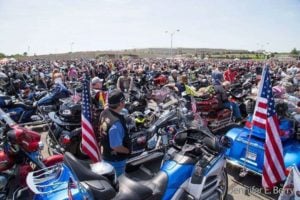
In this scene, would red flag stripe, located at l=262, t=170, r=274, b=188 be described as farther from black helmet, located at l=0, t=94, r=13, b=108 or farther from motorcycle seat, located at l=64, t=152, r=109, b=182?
black helmet, located at l=0, t=94, r=13, b=108

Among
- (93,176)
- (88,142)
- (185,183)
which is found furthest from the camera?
(88,142)

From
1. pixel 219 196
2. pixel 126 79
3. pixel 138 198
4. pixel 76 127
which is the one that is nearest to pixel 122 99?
pixel 138 198

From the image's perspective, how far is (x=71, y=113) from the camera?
6652 millimetres

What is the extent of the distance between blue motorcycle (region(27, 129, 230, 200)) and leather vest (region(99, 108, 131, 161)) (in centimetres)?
66

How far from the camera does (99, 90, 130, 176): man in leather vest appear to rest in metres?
4.06

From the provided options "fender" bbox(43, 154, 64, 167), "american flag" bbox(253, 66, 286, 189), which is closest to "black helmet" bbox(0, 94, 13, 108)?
"fender" bbox(43, 154, 64, 167)

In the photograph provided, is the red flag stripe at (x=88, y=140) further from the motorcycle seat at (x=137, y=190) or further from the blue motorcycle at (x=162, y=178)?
the motorcycle seat at (x=137, y=190)

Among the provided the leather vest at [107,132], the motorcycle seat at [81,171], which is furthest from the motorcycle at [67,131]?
the motorcycle seat at [81,171]

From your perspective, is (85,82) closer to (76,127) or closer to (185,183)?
(76,127)

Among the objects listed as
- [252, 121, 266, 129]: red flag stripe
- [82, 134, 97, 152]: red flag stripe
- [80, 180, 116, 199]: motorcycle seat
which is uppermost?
[80, 180, 116, 199]: motorcycle seat

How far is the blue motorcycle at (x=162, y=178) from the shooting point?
254 cm

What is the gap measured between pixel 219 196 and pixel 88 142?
8.72 ft

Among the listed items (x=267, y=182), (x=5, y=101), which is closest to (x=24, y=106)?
(x=5, y=101)

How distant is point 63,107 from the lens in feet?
22.3
